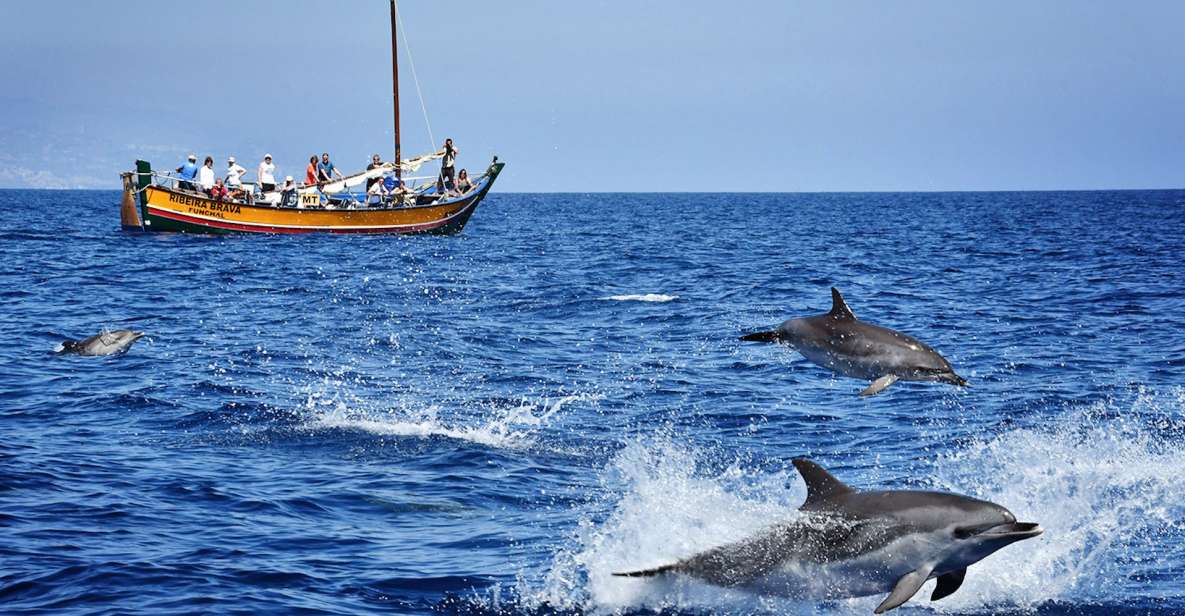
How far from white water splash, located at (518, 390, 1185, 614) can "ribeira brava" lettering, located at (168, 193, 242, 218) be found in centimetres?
3996

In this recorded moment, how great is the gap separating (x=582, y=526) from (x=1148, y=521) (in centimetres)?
562

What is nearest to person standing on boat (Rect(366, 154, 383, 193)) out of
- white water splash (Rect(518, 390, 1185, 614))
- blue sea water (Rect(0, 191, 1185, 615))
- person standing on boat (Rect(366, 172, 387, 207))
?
person standing on boat (Rect(366, 172, 387, 207))

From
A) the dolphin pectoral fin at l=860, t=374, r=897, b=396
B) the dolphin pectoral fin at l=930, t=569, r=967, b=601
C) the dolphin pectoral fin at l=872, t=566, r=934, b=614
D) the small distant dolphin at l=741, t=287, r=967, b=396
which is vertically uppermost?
the small distant dolphin at l=741, t=287, r=967, b=396

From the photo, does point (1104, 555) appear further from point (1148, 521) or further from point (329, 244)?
point (329, 244)

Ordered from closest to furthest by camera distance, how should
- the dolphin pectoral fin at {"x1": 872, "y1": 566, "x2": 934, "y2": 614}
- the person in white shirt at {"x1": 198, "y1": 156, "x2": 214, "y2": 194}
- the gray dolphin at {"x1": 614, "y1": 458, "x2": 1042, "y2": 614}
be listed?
1. the dolphin pectoral fin at {"x1": 872, "y1": 566, "x2": 934, "y2": 614}
2. the gray dolphin at {"x1": 614, "y1": 458, "x2": 1042, "y2": 614}
3. the person in white shirt at {"x1": 198, "y1": 156, "x2": 214, "y2": 194}

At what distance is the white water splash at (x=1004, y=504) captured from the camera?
391 inches

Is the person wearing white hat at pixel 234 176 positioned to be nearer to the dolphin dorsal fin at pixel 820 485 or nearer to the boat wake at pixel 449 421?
the boat wake at pixel 449 421

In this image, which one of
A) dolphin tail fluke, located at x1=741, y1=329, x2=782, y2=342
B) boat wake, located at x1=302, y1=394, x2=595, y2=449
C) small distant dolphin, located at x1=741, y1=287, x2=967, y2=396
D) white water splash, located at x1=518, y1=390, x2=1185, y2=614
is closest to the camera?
white water splash, located at x1=518, y1=390, x2=1185, y2=614

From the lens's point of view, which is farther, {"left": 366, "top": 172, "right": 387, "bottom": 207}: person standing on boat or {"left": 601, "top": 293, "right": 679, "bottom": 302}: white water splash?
{"left": 366, "top": 172, "right": 387, "bottom": 207}: person standing on boat

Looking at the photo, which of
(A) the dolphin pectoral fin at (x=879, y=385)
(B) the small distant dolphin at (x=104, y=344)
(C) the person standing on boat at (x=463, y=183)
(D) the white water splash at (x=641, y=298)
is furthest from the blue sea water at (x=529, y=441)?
(C) the person standing on boat at (x=463, y=183)

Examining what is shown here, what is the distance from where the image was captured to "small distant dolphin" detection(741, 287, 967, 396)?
10.9 meters

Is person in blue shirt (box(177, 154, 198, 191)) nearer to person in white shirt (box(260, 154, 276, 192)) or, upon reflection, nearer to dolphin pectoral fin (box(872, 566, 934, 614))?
person in white shirt (box(260, 154, 276, 192))

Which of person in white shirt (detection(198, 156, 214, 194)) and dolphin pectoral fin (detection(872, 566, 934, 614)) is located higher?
person in white shirt (detection(198, 156, 214, 194))

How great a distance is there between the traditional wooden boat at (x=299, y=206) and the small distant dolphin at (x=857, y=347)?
43.2 m
